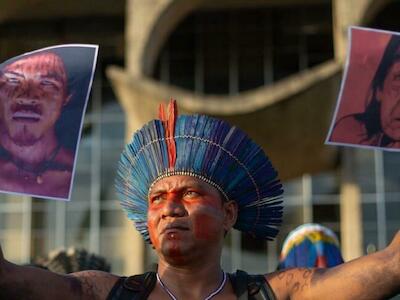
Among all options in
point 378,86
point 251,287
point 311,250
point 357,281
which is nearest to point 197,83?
point 311,250

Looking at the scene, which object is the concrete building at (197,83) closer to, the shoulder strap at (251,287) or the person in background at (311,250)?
the person in background at (311,250)

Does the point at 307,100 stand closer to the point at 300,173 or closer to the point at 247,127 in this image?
the point at 247,127

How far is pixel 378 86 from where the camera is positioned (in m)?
3.99

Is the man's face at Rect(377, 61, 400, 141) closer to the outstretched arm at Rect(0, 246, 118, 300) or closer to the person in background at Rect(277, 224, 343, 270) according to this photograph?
the outstretched arm at Rect(0, 246, 118, 300)

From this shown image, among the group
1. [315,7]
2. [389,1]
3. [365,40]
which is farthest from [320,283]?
[315,7]

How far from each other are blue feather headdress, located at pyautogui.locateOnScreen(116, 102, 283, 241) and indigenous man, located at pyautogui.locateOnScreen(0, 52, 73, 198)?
0.34 meters

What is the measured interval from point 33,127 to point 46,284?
2.78 feet

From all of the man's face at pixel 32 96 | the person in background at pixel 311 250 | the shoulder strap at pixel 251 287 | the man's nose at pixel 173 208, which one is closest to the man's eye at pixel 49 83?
the man's face at pixel 32 96

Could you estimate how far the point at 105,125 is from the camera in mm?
23688

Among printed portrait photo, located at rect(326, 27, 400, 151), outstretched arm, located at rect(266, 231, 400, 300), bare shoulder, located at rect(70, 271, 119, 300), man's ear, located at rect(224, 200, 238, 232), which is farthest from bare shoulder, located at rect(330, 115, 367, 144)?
bare shoulder, located at rect(70, 271, 119, 300)

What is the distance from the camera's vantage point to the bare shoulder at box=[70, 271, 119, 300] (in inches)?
129

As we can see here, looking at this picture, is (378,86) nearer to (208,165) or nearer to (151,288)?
(208,165)

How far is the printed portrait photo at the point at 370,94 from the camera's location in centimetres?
389

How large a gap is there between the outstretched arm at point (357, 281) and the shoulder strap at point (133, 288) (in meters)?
0.43
